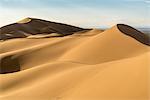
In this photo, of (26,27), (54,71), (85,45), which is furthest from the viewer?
(26,27)

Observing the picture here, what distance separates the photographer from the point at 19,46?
108 ft

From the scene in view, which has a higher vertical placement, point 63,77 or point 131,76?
point 131,76

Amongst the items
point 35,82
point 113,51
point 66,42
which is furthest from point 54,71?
point 66,42

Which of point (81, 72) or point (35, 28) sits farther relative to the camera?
point (35, 28)

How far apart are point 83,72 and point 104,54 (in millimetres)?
8356

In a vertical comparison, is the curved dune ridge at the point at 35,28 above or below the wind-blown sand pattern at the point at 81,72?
below

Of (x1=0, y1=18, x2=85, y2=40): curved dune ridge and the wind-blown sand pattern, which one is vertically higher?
the wind-blown sand pattern

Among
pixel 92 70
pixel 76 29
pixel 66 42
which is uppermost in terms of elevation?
pixel 92 70

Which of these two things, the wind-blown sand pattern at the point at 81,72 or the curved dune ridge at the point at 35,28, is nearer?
the wind-blown sand pattern at the point at 81,72

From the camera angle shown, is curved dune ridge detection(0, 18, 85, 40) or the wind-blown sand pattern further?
curved dune ridge detection(0, 18, 85, 40)

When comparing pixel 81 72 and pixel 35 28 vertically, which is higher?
pixel 81 72

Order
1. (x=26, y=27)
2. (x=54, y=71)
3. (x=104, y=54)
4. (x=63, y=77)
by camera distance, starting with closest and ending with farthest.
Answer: (x=63, y=77) → (x=54, y=71) → (x=104, y=54) → (x=26, y=27)

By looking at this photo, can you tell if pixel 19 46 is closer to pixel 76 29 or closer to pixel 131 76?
pixel 131 76

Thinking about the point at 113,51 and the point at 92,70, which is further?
the point at 113,51
